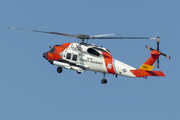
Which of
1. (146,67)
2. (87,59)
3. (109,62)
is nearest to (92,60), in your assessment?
(87,59)

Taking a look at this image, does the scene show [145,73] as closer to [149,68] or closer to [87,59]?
[149,68]

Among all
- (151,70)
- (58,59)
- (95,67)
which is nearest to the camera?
(151,70)

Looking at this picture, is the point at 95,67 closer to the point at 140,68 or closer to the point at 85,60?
the point at 85,60

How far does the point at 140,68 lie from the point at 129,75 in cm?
128

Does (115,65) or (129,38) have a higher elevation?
(129,38)

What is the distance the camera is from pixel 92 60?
42.0 m

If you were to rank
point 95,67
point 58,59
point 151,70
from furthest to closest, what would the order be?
point 58,59, point 95,67, point 151,70

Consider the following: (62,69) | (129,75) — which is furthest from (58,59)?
(129,75)

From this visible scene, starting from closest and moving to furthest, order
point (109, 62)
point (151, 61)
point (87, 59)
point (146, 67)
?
point (151, 61)
point (146, 67)
point (109, 62)
point (87, 59)

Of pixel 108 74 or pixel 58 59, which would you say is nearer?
pixel 108 74

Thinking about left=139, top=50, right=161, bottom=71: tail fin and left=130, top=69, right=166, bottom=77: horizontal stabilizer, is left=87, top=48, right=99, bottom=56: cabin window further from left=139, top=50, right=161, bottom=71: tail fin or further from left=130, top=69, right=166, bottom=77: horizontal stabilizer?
left=139, top=50, right=161, bottom=71: tail fin

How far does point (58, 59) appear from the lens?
4509cm

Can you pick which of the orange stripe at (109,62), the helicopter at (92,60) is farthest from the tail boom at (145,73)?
the orange stripe at (109,62)

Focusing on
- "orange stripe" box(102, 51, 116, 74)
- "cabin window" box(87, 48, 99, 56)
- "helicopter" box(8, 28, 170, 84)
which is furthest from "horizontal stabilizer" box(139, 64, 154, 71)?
"cabin window" box(87, 48, 99, 56)
